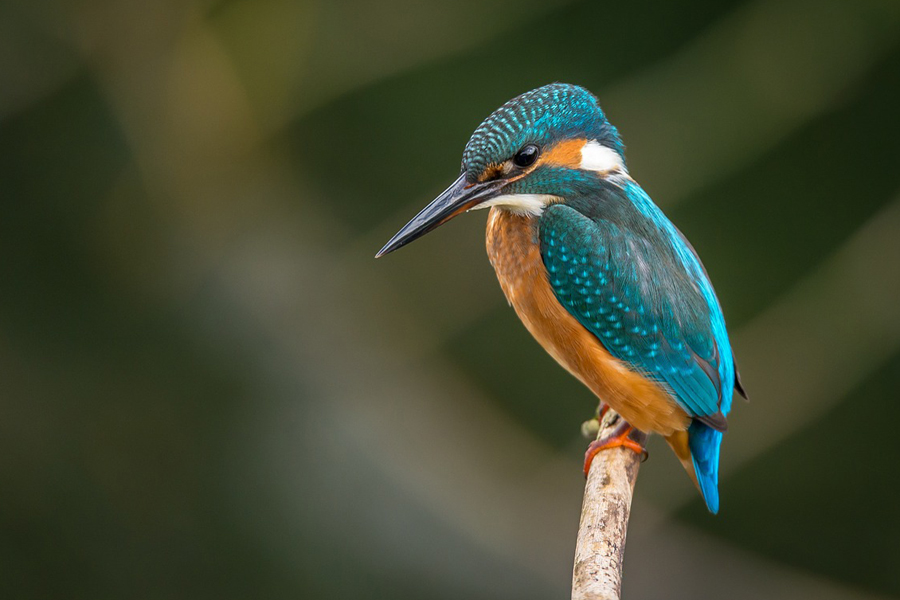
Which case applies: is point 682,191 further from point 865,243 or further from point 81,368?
point 81,368

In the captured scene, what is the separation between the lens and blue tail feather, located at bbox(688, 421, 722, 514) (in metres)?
2.19

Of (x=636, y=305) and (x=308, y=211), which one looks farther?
(x=308, y=211)

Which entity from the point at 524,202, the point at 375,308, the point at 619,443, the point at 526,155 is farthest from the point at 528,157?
the point at 375,308

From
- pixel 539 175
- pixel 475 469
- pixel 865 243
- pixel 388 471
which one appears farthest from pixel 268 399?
pixel 865 243

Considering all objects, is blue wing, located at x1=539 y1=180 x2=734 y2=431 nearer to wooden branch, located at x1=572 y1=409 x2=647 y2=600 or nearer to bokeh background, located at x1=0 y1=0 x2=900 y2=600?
wooden branch, located at x1=572 y1=409 x2=647 y2=600

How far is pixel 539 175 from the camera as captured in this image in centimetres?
203

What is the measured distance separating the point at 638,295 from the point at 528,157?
14.2 inches

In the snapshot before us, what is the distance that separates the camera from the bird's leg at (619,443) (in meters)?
2.20

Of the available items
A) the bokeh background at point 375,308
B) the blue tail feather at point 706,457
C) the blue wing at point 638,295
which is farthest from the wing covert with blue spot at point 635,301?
the bokeh background at point 375,308

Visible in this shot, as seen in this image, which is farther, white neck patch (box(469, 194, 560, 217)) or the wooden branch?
white neck patch (box(469, 194, 560, 217))

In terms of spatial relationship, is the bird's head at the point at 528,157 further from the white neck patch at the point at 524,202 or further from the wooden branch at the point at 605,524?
the wooden branch at the point at 605,524

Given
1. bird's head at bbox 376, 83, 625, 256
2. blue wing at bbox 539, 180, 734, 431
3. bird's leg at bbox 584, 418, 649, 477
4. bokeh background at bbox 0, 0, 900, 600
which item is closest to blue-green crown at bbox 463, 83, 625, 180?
bird's head at bbox 376, 83, 625, 256

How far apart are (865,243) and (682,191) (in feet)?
1.92

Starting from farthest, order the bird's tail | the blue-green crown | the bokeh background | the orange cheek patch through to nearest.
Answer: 1. the bokeh background
2. the bird's tail
3. the orange cheek patch
4. the blue-green crown
